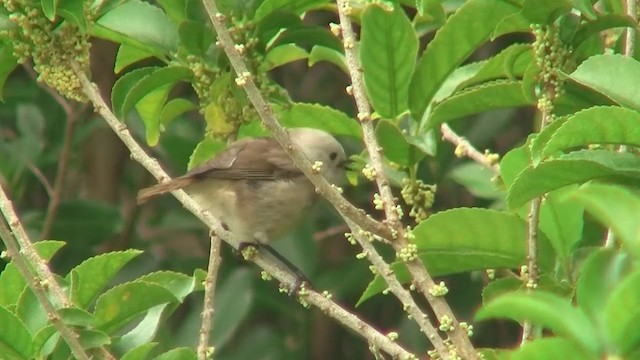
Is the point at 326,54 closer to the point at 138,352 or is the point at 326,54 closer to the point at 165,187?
the point at 165,187

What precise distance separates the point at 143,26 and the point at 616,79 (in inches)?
49.2

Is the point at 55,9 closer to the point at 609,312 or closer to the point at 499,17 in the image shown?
the point at 499,17

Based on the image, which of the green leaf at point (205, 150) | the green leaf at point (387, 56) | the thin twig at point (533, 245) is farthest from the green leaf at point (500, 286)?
the green leaf at point (205, 150)

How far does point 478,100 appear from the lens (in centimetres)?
277

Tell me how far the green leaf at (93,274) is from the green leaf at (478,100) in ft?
2.35

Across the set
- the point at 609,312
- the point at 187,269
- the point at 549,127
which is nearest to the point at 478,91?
the point at 549,127

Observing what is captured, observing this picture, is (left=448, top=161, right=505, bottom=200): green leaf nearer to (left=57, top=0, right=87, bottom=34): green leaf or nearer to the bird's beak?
the bird's beak

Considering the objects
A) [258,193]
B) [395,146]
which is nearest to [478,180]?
[258,193]

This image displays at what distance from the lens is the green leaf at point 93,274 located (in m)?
2.67

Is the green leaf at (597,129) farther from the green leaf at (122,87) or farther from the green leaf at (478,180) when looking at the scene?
the green leaf at (478,180)

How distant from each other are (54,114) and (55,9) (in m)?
2.78

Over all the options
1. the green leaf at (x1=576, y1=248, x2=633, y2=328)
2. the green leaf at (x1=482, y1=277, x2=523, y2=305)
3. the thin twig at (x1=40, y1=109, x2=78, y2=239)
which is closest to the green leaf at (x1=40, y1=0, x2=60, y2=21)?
the green leaf at (x1=482, y1=277, x2=523, y2=305)

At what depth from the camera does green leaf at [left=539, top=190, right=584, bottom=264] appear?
258 centimetres

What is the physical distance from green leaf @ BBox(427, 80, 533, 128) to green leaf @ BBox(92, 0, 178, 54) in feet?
2.25
